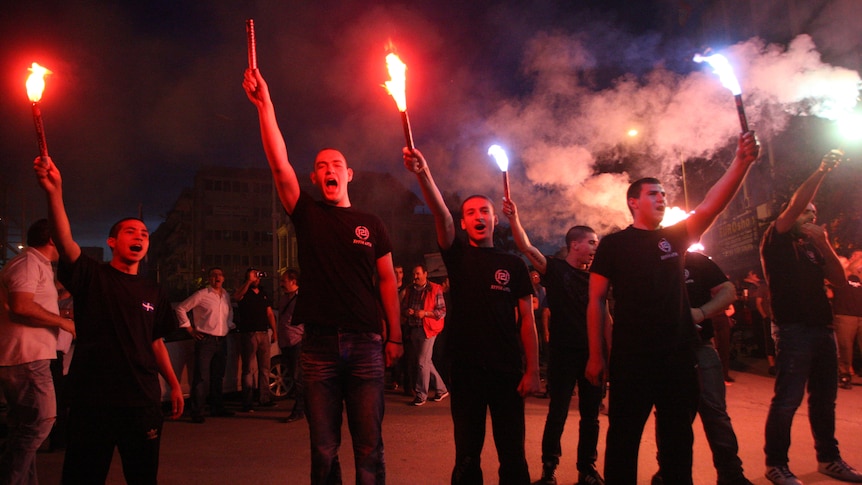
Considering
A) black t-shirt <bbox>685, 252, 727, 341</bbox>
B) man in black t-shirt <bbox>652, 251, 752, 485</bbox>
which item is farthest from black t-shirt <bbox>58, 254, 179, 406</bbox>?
black t-shirt <bbox>685, 252, 727, 341</bbox>

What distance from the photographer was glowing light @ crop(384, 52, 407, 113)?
318cm

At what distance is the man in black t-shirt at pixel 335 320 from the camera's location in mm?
2980

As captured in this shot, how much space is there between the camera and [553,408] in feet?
15.8

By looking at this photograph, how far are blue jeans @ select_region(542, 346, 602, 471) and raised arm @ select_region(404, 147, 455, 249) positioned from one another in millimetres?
1869

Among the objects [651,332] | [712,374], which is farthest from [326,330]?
[712,374]

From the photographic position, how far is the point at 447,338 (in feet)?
12.5

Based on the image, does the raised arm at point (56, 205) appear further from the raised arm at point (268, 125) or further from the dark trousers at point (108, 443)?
the raised arm at point (268, 125)

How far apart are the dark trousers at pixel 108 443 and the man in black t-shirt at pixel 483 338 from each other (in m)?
1.82

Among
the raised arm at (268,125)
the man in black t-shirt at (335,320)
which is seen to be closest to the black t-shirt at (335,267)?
the man in black t-shirt at (335,320)

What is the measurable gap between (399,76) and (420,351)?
642 cm

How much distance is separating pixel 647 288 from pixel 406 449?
3.68 metres

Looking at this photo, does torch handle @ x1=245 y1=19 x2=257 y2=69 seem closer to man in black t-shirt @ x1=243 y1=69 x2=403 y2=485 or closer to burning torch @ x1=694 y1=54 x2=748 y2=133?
man in black t-shirt @ x1=243 y1=69 x2=403 y2=485

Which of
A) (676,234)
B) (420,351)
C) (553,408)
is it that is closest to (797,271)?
(676,234)

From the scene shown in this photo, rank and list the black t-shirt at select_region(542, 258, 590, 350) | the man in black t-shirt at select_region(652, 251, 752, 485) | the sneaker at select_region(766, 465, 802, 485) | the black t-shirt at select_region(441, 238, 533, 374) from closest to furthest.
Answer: the black t-shirt at select_region(441, 238, 533, 374)
the man in black t-shirt at select_region(652, 251, 752, 485)
the sneaker at select_region(766, 465, 802, 485)
the black t-shirt at select_region(542, 258, 590, 350)
